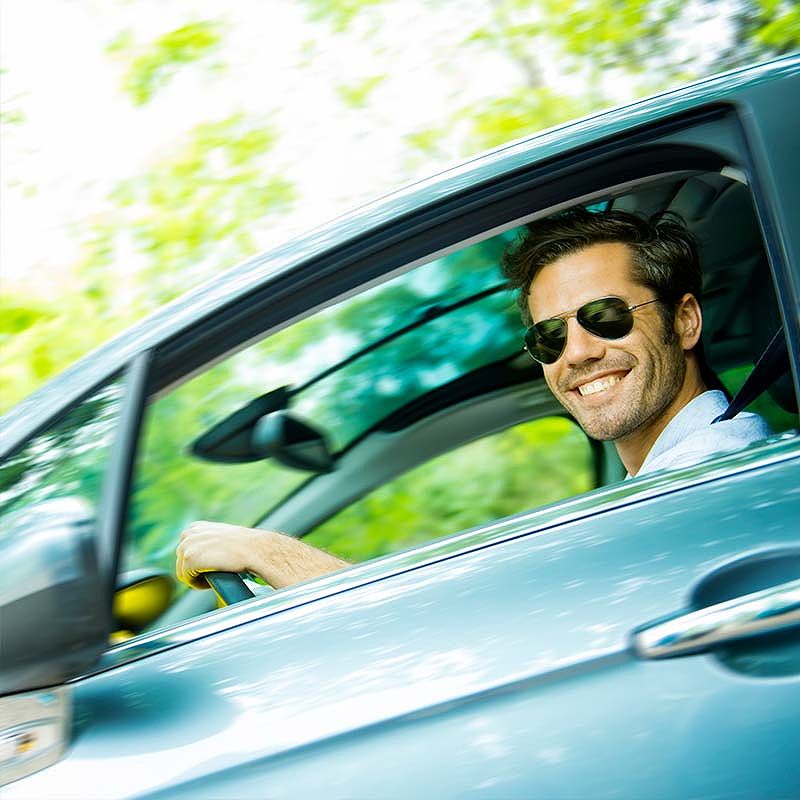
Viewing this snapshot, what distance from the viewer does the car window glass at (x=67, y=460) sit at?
161 cm

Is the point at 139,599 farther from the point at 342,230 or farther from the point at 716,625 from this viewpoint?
the point at 716,625

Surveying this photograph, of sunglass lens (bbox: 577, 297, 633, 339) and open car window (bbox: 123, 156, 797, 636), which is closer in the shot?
sunglass lens (bbox: 577, 297, 633, 339)

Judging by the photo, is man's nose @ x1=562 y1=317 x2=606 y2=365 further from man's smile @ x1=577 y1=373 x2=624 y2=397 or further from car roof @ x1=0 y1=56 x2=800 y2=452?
car roof @ x1=0 y1=56 x2=800 y2=452

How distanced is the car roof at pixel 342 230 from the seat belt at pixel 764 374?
41 centimetres

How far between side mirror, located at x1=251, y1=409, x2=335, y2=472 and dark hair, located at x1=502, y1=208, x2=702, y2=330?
77 centimetres

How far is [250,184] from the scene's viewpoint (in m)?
5.43

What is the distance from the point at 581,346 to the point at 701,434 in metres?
0.45

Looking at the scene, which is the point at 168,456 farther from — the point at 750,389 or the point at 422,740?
the point at 422,740

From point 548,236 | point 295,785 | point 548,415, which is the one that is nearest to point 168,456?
point 548,415

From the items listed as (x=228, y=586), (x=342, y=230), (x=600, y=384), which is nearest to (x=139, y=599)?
(x=228, y=586)

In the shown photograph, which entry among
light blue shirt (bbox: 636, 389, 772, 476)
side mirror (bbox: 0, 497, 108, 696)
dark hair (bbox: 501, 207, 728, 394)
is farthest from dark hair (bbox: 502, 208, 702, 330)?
side mirror (bbox: 0, 497, 108, 696)

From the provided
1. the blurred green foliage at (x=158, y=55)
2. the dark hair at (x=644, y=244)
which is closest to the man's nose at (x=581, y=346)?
the dark hair at (x=644, y=244)

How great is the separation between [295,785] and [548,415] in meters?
1.98

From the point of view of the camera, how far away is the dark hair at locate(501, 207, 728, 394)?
239 cm
